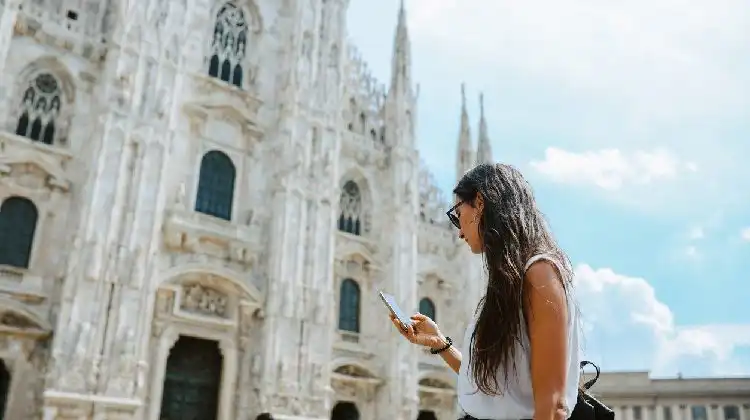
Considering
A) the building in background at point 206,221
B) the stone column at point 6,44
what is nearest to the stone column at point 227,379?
the building in background at point 206,221

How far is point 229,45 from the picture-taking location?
2011 centimetres

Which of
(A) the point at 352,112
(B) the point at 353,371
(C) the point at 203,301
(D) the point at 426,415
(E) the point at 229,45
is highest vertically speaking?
(E) the point at 229,45

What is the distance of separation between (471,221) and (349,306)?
18.7 m

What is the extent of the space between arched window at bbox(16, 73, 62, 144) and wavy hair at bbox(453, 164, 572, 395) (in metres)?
16.0

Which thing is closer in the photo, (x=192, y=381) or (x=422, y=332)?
(x=422, y=332)

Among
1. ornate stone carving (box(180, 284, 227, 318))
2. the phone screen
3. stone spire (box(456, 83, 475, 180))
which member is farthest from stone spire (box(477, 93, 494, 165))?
the phone screen

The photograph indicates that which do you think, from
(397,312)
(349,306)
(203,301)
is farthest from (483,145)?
(397,312)

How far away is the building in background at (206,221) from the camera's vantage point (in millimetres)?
14820

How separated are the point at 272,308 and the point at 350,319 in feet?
11.3

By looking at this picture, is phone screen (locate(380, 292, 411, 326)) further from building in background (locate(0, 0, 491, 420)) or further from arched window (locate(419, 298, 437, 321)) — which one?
arched window (locate(419, 298, 437, 321))

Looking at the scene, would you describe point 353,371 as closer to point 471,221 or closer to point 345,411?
point 345,411

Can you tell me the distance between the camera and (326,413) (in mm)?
17672

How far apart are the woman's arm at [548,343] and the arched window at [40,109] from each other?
53.7 ft

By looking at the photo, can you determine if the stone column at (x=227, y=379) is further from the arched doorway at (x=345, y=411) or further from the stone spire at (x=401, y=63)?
the stone spire at (x=401, y=63)
